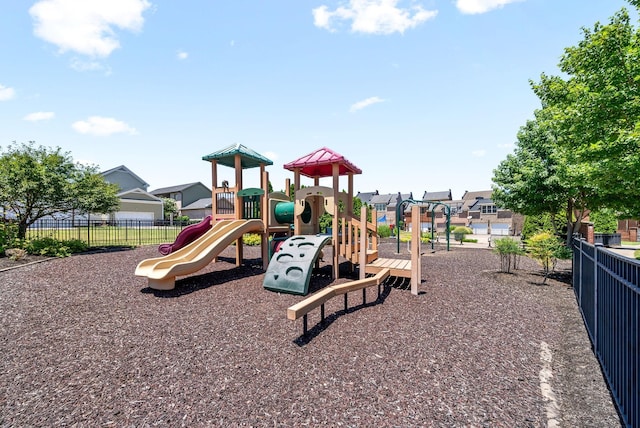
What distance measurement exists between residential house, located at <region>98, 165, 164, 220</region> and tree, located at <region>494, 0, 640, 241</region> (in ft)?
115

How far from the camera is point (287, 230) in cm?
1055

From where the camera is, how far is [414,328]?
15.6 feet

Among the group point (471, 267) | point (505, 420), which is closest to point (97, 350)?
point (505, 420)

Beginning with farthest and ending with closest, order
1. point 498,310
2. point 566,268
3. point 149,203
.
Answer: point 149,203, point 566,268, point 498,310

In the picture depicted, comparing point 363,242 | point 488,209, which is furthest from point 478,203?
point 363,242

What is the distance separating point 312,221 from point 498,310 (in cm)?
571

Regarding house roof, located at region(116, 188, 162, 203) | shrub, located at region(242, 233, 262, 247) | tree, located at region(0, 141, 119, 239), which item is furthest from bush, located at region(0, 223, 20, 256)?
house roof, located at region(116, 188, 162, 203)

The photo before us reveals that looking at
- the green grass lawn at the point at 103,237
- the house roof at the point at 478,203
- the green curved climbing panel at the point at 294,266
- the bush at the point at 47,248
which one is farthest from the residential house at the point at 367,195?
the green curved climbing panel at the point at 294,266

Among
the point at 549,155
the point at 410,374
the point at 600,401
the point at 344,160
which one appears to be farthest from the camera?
the point at 549,155

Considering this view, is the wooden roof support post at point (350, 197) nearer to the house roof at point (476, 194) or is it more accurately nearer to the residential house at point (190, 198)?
the residential house at point (190, 198)

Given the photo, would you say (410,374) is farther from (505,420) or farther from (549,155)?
(549,155)

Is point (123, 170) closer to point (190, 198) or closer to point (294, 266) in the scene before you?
point (190, 198)

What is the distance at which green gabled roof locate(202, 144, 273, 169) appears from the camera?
10.1 meters

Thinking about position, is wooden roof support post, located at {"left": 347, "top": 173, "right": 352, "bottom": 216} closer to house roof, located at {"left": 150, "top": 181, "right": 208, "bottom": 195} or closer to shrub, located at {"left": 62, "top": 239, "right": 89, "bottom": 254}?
shrub, located at {"left": 62, "top": 239, "right": 89, "bottom": 254}
